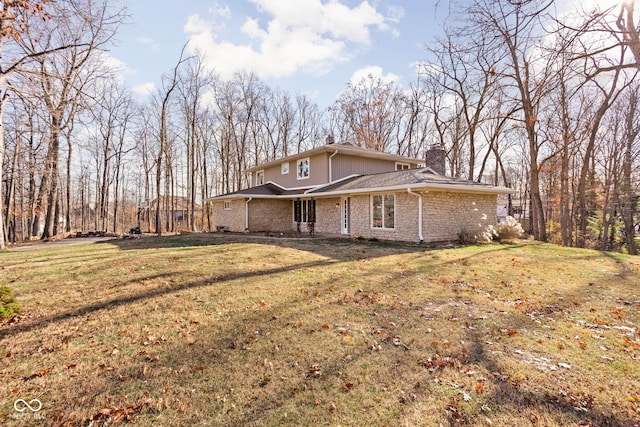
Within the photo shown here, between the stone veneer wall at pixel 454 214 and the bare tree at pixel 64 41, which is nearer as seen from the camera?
the bare tree at pixel 64 41

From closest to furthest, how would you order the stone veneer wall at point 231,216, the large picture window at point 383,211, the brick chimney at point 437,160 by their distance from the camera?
1. the large picture window at point 383,211
2. the brick chimney at point 437,160
3. the stone veneer wall at point 231,216

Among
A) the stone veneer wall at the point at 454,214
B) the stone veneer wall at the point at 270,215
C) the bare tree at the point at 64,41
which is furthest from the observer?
the stone veneer wall at the point at 270,215

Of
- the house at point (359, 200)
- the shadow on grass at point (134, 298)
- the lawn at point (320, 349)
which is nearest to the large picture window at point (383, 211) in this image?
the house at point (359, 200)

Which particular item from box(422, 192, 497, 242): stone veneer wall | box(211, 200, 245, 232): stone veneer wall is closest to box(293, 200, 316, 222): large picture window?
box(211, 200, 245, 232): stone veneer wall

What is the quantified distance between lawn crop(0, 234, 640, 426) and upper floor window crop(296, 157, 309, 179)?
12093 mm

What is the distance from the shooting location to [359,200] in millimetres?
14758

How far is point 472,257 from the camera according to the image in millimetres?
9383

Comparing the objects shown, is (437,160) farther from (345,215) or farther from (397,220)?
(345,215)

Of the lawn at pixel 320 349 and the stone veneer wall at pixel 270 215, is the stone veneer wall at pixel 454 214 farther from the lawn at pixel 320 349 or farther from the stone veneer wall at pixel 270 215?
the stone veneer wall at pixel 270 215

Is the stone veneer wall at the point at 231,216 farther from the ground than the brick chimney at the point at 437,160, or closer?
closer

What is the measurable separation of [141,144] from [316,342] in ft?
106

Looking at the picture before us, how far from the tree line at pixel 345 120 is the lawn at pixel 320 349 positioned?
421 cm

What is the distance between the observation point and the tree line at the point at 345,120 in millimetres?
5758

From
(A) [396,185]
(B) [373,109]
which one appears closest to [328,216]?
(A) [396,185]
